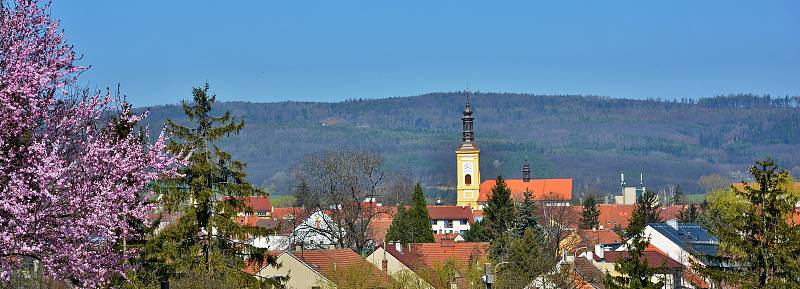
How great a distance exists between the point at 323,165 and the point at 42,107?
64865 millimetres

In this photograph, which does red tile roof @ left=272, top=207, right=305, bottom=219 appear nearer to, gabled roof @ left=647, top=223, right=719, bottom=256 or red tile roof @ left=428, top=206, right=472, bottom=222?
red tile roof @ left=428, top=206, right=472, bottom=222

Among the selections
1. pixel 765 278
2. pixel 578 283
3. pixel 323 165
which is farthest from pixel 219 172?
pixel 323 165

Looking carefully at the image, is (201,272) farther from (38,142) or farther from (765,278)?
(38,142)

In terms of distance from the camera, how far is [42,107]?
16.1 m

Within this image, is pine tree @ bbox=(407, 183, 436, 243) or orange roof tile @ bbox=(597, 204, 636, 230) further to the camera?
orange roof tile @ bbox=(597, 204, 636, 230)

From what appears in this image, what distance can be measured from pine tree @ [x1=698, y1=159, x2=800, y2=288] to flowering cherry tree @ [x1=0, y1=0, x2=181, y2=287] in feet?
69.4

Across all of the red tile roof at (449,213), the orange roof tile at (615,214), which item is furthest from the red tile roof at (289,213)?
the orange roof tile at (615,214)

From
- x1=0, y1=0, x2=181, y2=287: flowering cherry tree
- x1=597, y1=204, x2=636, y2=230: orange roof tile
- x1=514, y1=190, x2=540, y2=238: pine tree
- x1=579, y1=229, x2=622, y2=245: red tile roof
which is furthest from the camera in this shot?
x1=597, y1=204, x2=636, y2=230: orange roof tile

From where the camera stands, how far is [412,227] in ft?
319

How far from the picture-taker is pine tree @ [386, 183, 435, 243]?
95.8 m

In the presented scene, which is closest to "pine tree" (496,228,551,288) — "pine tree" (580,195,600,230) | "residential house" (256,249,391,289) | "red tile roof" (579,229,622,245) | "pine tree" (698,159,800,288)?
"residential house" (256,249,391,289)

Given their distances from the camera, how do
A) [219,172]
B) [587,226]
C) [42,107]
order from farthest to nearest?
[587,226] < [219,172] < [42,107]

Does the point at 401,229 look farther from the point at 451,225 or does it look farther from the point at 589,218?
the point at 451,225

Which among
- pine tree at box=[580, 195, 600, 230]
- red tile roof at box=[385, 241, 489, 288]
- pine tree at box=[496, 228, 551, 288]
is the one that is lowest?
pine tree at box=[580, 195, 600, 230]
